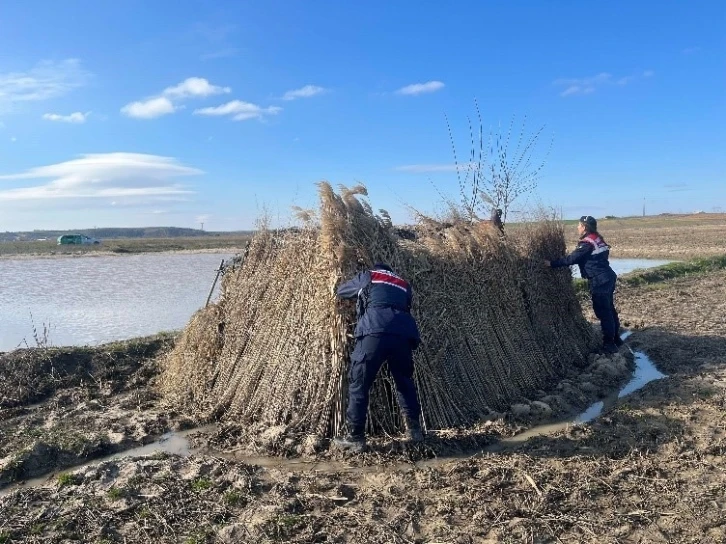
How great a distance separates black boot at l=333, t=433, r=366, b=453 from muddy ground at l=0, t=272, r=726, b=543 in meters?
0.13

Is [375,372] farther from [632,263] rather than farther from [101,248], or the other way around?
[101,248]

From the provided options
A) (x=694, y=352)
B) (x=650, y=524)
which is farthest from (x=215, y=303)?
(x=694, y=352)

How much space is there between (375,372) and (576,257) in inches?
219

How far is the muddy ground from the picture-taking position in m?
4.85

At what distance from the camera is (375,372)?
640cm

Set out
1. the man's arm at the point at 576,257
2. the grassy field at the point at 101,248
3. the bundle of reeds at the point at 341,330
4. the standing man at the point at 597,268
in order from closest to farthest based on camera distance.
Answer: the bundle of reeds at the point at 341,330 → the man's arm at the point at 576,257 → the standing man at the point at 597,268 → the grassy field at the point at 101,248

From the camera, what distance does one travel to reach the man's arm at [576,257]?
10438 mm

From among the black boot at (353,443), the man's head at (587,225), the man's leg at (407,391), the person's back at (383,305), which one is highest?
the man's head at (587,225)

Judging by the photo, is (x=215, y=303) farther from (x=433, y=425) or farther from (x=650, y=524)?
(x=650, y=524)

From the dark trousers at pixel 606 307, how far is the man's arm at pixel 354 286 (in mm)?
5823

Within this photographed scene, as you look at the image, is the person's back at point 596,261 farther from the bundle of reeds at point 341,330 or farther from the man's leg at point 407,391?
the man's leg at point 407,391

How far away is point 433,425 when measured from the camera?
7.16m

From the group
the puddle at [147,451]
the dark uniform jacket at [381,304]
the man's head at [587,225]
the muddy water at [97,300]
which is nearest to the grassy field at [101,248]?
the muddy water at [97,300]

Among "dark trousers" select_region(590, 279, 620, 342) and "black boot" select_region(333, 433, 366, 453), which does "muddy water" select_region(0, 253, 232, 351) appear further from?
"dark trousers" select_region(590, 279, 620, 342)
